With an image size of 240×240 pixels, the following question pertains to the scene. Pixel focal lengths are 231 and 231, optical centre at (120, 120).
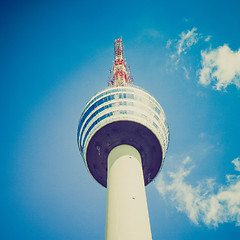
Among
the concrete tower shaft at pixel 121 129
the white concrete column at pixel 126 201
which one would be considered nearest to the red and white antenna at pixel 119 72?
the concrete tower shaft at pixel 121 129

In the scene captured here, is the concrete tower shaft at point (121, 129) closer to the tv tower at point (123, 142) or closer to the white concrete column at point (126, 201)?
the tv tower at point (123, 142)

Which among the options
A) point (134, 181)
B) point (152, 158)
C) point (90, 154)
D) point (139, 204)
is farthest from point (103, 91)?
point (139, 204)

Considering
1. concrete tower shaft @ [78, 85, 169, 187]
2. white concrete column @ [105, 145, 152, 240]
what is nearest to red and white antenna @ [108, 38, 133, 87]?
concrete tower shaft @ [78, 85, 169, 187]

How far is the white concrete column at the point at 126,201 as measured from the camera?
1869cm

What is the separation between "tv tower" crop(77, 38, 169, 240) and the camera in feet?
72.6

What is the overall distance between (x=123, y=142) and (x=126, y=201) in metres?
9.05

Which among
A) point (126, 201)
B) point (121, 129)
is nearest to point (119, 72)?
point (121, 129)

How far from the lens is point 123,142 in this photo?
93.9 feet

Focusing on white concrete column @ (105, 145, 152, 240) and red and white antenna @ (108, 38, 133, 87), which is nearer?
white concrete column @ (105, 145, 152, 240)

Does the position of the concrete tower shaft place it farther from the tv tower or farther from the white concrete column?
the white concrete column

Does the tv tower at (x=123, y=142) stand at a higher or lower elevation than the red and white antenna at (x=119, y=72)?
lower

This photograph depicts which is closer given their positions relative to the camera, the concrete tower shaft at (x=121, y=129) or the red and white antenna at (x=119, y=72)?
the concrete tower shaft at (x=121, y=129)

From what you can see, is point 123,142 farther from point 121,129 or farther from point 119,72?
point 119,72

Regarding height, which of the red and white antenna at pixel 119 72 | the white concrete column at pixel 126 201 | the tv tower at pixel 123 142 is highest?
the red and white antenna at pixel 119 72
